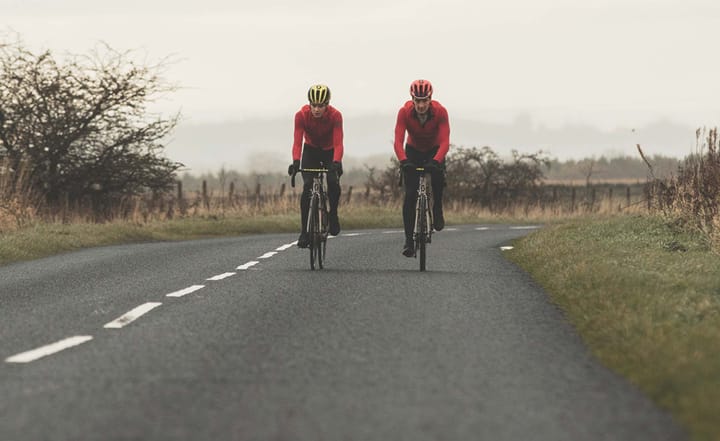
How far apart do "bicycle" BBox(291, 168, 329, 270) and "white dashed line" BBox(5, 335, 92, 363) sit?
5.59 meters

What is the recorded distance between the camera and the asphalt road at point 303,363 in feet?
15.8

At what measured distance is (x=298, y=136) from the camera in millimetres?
12664

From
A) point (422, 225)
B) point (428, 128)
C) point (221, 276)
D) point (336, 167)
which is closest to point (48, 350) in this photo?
point (221, 276)

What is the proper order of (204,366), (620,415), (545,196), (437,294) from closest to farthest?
1. (620,415)
2. (204,366)
3. (437,294)
4. (545,196)

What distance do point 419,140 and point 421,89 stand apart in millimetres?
816

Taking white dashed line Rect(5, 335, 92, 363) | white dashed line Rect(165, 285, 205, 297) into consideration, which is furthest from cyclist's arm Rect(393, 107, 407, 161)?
white dashed line Rect(5, 335, 92, 363)

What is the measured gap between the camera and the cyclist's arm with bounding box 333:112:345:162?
1247 cm

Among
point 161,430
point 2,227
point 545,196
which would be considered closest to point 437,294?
point 161,430

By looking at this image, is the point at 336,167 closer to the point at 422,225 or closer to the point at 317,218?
the point at 317,218

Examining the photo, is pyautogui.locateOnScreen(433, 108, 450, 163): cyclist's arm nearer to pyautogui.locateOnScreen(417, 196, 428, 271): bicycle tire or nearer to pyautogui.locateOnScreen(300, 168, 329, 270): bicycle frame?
pyautogui.locateOnScreen(417, 196, 428, 271): bicycle tire

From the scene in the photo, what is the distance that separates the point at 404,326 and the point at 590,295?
2.32 m

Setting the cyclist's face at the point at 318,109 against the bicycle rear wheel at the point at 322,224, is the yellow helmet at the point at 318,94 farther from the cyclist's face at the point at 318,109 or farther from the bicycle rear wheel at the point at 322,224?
the bicycle rear wheel at the point at 322,224

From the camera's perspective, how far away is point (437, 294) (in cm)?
1016

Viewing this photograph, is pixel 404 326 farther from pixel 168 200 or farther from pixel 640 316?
pixel 168 200
